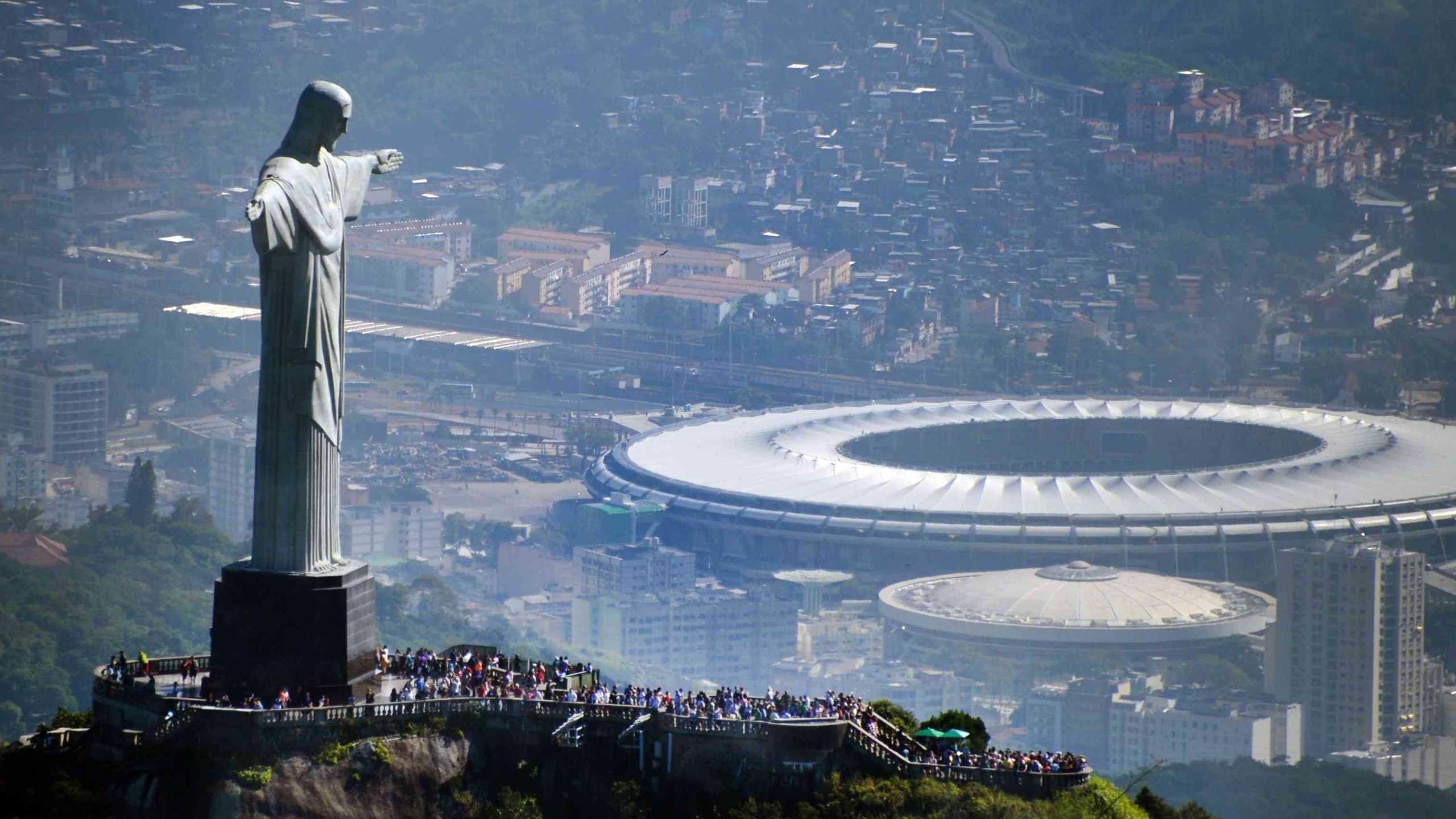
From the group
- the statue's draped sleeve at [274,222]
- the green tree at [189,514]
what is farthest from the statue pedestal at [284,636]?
the green tree at [189,514]

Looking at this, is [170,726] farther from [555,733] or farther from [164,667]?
[555,733]

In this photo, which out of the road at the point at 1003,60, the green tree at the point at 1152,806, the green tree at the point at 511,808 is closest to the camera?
the green tree at the point at 511,808

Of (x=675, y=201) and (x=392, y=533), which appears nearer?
(x=392, y=533)

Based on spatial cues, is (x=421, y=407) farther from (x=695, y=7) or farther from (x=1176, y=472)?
(x=695, y=7)

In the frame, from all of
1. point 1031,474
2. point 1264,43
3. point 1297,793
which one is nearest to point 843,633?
point 1031,474

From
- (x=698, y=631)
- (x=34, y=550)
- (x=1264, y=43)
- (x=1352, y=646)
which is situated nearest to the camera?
(x=1352, y=646)

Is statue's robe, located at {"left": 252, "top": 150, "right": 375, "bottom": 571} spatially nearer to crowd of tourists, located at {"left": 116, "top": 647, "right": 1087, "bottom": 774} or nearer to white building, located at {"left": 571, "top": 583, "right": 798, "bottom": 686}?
crowd of tourists, located at {"left": 116, "top": 647, "right": 1087, "bottom": 774}

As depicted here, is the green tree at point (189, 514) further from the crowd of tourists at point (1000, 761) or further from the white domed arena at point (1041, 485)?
the crowd of tourists at point (1000, 761)
